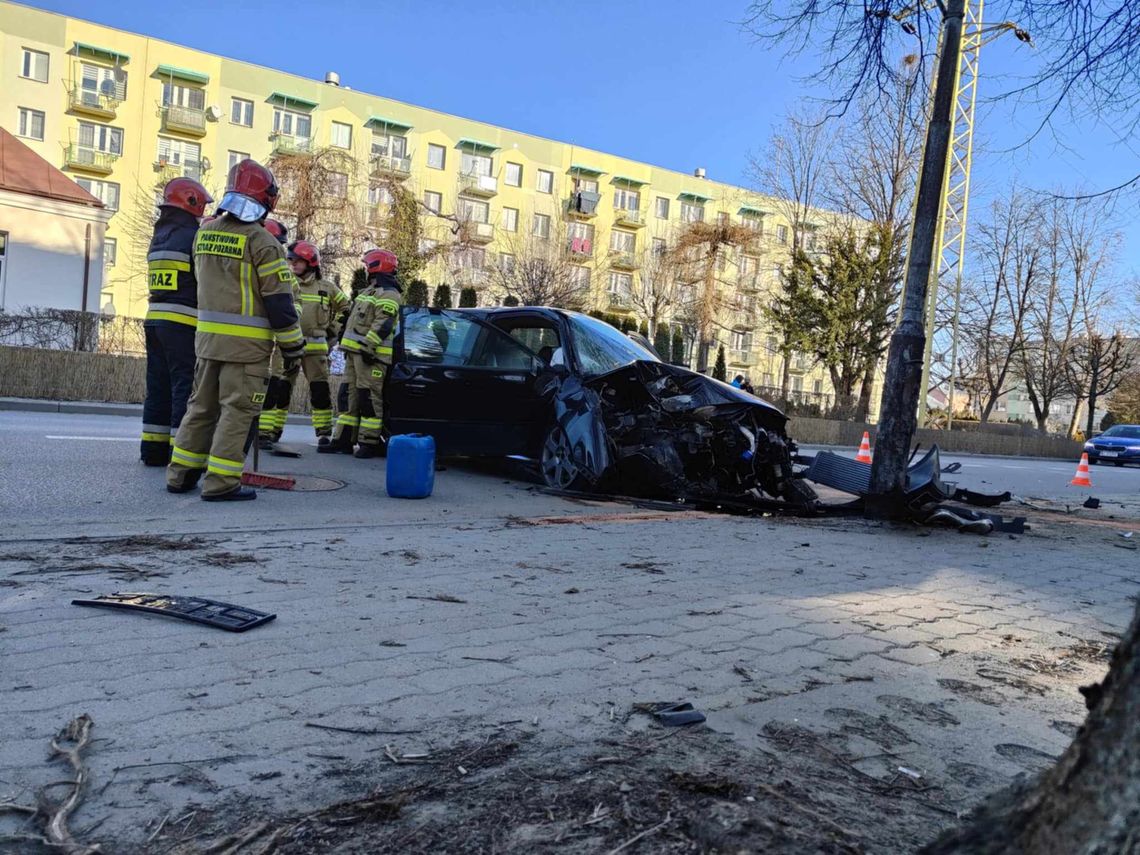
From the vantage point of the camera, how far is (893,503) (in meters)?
7.56

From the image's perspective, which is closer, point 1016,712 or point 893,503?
point 1016,712

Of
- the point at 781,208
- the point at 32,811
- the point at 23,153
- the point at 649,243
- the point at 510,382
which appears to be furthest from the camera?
the point at 649,243

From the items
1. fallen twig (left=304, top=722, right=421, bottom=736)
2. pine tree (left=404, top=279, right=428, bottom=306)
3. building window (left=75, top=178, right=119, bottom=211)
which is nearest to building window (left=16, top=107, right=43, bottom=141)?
building window (left=75, top=178, right=119, bottom=211)

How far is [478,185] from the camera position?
52.6 metres

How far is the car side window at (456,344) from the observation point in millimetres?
8516

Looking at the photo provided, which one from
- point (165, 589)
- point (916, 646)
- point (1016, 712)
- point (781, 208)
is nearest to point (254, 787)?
point (165, 589)

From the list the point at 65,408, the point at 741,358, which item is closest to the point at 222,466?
the point at 65,408

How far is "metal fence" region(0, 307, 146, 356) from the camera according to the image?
1547 cm

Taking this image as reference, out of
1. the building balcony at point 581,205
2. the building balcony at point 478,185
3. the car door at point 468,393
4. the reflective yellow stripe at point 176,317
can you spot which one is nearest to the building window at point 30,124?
the building balcony at point 478,185

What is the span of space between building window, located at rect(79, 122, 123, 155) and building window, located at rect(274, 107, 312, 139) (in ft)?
25.4

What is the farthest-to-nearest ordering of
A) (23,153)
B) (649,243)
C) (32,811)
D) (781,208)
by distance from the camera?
1. (649,243)
2. (781,208)
3. (23,153)
4. (32,811)

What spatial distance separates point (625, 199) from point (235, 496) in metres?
54.6

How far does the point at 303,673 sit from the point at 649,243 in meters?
57.1

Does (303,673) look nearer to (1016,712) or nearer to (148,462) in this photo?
(1016,712)
